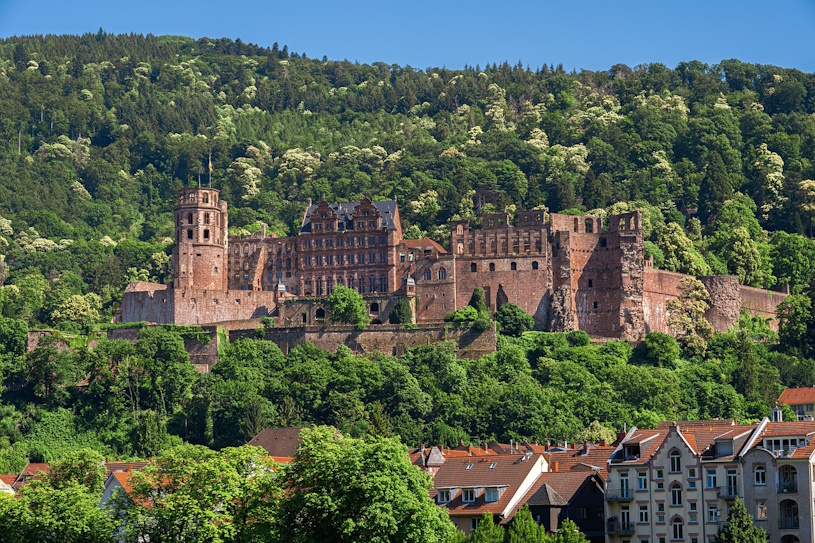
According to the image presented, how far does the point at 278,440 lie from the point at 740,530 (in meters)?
40.6

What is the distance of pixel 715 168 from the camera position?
543 feet

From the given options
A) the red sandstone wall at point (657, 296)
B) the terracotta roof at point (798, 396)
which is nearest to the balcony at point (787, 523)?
the terracotta roof at point (798, 396)

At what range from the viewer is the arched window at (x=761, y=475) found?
7019 centimetres

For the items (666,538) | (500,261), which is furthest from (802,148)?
(666,538)

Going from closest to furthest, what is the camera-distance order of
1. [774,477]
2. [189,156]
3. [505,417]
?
[774,477], [505,417], [189,156]

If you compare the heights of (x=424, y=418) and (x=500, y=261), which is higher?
(x=500, y=261)

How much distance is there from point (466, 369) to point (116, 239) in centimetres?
6695

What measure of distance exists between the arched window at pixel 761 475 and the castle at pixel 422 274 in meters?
56.3

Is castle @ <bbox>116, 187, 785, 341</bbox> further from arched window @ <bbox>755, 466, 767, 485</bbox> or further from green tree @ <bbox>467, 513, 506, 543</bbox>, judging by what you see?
arched window @ <bbox>755, 466, 767, 485</bbox>

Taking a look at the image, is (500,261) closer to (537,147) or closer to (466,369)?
(466,369)

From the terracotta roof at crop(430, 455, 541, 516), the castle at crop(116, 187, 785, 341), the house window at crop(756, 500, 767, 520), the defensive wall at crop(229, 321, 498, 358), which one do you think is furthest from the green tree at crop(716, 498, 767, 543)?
the castle at crop(116, 187, 785, 341)

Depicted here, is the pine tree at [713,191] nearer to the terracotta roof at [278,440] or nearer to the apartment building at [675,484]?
the terracotta roof at [278,440]

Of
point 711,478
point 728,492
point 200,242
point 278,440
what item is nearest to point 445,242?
point 200,242

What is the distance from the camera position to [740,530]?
67.6 m
